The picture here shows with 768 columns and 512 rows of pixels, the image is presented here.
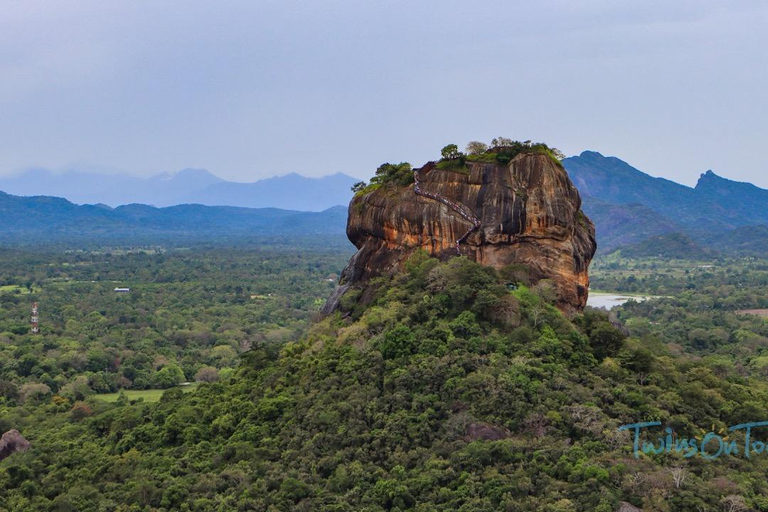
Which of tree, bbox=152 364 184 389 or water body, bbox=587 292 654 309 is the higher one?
water body, bbox=587 292 654 309

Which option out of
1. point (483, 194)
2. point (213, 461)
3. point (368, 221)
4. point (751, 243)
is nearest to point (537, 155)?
point (483, 194)

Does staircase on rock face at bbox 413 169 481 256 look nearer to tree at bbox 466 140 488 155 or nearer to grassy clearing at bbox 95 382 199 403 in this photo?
tree at bbox 466 140 488 155

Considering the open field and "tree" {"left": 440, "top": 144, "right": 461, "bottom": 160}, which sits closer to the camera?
"tree" {"left": 440, "top": 144, "right": 461, "bottom": 160}

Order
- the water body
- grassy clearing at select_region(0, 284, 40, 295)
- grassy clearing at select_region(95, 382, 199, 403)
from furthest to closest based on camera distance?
grassy clearing at select_region(0, 284, 40, 295) < the water body < grassy clearing at select_region(95, 382, 199, 403)

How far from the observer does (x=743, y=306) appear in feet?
270

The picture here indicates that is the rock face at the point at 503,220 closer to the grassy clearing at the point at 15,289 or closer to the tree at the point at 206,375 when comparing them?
the tree at the point at 206,375

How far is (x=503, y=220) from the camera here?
3012cm

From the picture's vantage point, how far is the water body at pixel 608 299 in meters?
87.3

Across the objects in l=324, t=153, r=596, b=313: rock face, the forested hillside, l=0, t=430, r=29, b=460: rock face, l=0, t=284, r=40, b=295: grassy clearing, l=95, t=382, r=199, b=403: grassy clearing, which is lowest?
l=95, t=382, r=199, b=403: grassy clearing

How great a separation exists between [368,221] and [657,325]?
45668 millimetres

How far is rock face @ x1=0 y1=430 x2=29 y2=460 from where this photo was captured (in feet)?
103

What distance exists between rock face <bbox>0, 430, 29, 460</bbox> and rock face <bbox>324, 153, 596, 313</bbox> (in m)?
16.8

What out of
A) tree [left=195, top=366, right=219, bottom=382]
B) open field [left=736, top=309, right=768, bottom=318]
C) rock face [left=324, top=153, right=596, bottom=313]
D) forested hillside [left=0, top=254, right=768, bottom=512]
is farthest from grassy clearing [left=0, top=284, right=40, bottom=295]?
open field [left=736, top=309, right=768, bottom=318]

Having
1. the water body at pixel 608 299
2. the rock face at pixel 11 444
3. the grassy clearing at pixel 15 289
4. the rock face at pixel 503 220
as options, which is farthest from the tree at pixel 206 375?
the grassy clearing at pixel 15 289
